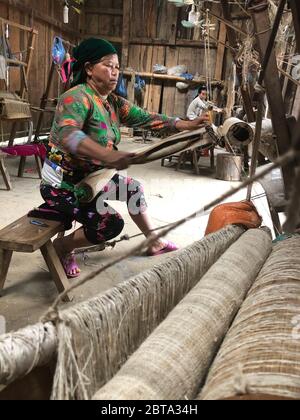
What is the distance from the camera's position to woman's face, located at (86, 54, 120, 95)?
2184 mm

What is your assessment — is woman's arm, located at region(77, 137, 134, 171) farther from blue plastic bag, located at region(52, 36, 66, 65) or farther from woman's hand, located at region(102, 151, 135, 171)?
blue plastic bag, located at region(52, 36, 66, 65)

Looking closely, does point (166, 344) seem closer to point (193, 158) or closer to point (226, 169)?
point (226, 169)

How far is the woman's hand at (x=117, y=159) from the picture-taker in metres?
1.35

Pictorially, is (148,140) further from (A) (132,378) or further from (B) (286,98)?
(A) (132,378)

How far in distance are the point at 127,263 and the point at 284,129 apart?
60.3 inches

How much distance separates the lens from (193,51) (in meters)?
10.6

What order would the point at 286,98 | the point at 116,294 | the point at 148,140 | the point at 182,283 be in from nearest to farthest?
the point at 116,294, the point at 182,283, the point at 286,98, the point at 148,140

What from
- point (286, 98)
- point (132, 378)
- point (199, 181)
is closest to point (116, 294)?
point (132, 378)

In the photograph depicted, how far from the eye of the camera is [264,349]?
85 centimetres

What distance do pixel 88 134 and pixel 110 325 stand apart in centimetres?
152

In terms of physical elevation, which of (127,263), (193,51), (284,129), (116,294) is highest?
(193,51)

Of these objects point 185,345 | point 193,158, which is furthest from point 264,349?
point 193,158

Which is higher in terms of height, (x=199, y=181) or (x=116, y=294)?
(x=116, y=294)

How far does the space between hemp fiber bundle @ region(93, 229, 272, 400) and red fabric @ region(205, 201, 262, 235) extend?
76cm
